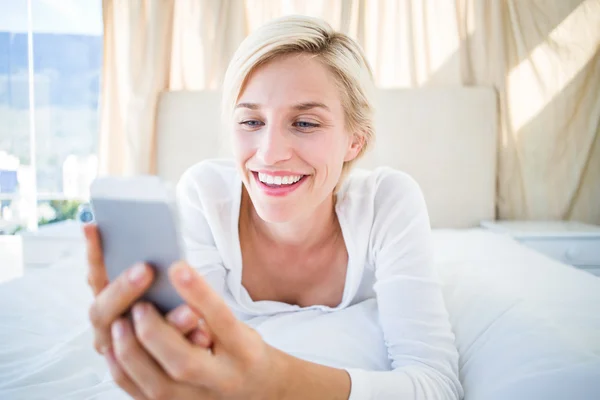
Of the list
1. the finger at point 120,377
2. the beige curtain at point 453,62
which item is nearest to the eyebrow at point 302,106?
the finger at point 120,377

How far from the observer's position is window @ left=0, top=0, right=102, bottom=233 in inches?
111

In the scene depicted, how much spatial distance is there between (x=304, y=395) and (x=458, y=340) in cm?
48

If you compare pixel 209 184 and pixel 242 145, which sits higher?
pixel 242 145

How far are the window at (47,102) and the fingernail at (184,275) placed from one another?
8.89 ft

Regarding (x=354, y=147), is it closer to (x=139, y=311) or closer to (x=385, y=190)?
(x=385, y=190)

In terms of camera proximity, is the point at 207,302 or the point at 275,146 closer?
the point at 207,302

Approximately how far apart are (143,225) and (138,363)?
17 cm

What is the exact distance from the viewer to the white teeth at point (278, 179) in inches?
37.7

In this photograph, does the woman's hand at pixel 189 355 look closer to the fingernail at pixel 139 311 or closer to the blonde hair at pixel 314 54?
the fingernail at pixel 139 311

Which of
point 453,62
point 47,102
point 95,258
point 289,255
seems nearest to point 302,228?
point 289,255

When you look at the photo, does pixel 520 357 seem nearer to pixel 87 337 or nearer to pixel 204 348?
pixel 204 348

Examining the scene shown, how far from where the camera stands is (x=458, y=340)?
3.02 ft

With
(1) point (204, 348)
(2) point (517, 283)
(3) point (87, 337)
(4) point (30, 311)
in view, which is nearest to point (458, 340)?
(2) point (517, 283)

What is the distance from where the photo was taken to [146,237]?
0.48m
